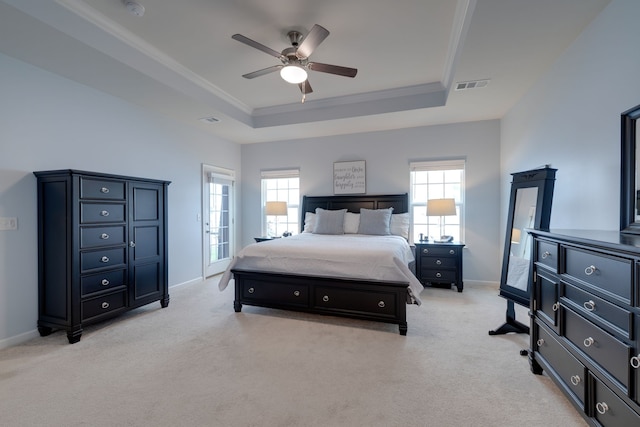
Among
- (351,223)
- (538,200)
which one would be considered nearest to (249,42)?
(538,200)

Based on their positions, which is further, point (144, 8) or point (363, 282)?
point (363, 282)

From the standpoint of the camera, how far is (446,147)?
4816 millimetres

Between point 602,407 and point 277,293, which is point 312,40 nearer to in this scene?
point 277,293

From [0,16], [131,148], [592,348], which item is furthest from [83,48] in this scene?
[592,348]

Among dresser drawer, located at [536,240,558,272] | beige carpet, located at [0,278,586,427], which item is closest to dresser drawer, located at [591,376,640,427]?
beige carpet, located at [0,278,586,427]

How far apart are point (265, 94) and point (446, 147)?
3.12 meters

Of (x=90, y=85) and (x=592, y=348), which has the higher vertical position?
(x=90, y=85)

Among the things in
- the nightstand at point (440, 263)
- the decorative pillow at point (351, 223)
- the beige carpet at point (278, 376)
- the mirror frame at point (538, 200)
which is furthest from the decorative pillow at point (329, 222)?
the mirror frame at point (538, 200)

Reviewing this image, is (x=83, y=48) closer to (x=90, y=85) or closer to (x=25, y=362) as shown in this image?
(x=90, y=85)

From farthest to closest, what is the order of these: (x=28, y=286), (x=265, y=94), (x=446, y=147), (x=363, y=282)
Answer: (x=446, y=147) < (x=265, y=94) < (x=363, y=282) < (x=28, y=286)

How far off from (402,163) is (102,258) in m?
4.56

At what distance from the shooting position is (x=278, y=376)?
214cm

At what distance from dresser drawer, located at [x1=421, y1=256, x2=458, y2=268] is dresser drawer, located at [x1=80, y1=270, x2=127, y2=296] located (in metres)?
4.14

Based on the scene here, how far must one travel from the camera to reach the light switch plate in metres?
2.62
